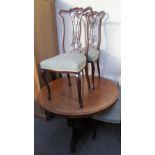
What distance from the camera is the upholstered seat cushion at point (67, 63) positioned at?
1721 millimetres

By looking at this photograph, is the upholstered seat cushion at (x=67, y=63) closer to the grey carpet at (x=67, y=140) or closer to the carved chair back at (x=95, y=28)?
the carved chair back at (x=95, y=28)

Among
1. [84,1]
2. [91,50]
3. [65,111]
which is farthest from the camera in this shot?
[84,1]

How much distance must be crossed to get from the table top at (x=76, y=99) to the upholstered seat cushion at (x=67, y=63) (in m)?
0.31

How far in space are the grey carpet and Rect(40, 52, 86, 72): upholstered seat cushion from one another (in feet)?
2.45

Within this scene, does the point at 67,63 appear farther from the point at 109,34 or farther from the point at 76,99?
the point at 109,34

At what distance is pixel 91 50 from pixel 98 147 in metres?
0.99
